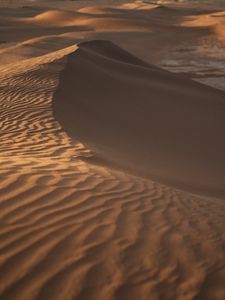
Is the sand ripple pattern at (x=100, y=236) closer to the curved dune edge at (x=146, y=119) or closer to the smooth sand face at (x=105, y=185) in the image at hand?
the smooth sand face at (x=105, y=185)

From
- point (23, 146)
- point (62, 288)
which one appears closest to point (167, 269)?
point (62, 288)

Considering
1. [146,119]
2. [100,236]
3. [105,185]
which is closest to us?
[100,236]

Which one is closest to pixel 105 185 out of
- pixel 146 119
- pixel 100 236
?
pixel 100 236

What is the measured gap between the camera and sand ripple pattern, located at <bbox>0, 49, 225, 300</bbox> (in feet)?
7.80

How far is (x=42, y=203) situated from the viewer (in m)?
3.30

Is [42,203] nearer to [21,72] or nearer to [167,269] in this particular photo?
[167,269]

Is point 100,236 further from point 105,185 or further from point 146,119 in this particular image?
point 146,119

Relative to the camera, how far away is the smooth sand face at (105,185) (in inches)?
97.2

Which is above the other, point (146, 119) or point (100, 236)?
point (100, 236)

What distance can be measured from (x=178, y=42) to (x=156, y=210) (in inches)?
853

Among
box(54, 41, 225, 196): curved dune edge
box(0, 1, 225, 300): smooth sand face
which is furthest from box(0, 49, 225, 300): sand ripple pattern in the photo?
box(54, 41, 225, 196): curved dune edge

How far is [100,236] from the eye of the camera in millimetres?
2883

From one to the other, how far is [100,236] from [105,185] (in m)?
1.11

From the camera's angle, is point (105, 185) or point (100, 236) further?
point (105, 185)
